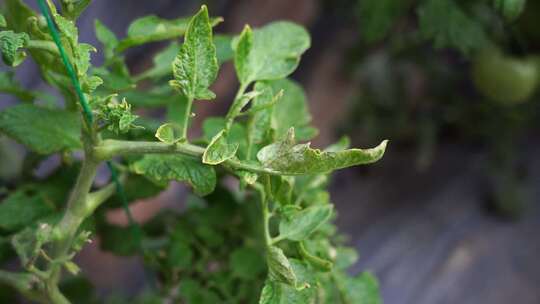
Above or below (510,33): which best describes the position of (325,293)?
below

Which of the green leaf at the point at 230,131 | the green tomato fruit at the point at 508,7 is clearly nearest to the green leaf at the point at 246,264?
the green leaf at the point at 230,131

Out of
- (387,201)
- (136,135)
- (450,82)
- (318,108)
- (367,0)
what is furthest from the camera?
(318,108)

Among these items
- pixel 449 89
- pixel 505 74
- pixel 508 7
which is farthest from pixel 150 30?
pixel 449 89

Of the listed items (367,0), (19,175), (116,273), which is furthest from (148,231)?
(116,273)

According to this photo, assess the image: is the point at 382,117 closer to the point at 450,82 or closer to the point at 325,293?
the point at 450,82

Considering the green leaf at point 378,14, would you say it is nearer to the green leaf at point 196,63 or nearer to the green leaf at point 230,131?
the green leaf at point 230,131

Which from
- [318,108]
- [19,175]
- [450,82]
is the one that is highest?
[19,175]
